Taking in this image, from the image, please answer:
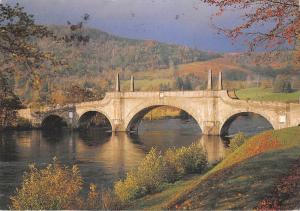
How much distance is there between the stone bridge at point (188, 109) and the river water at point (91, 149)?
2693 millimetres

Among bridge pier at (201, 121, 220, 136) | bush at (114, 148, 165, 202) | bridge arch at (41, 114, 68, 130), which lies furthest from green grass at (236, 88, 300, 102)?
bush at (114, 148, 165, 202)

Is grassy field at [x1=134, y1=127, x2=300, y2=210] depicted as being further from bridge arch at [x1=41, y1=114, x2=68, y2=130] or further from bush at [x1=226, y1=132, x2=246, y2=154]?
bridge arch at [x1=41, y1=114, x2=68, y2=130]

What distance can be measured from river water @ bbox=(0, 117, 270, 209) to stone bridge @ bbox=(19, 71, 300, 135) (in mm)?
2693

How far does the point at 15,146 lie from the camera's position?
53.8 meters

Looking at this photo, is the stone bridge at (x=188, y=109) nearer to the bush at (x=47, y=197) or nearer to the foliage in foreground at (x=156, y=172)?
the foliage in foreground at (x=156, y=172)

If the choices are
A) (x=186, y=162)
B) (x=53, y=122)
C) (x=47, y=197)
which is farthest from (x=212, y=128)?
(x=47, y=197)

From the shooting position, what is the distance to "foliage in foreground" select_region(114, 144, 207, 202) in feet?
79.6

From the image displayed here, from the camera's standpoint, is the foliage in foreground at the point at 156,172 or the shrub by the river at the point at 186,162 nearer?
the foliage in foreground at the point at 156,172

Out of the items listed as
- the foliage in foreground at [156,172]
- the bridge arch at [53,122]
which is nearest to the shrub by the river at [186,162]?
the foliage in foreground at [156,172]

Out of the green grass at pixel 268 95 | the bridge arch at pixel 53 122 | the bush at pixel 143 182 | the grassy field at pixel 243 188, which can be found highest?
the green grass at pixel 268 95

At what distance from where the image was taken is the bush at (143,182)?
2397cm

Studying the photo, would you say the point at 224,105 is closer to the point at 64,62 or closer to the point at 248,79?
the point at 64,62

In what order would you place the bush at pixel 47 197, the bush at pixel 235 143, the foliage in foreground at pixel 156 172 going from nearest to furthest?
the bush at pixel 47 197, the foliage in foreground at pixel 156 172, the bush at pixel 235 143

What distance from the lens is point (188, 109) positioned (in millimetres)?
67625
